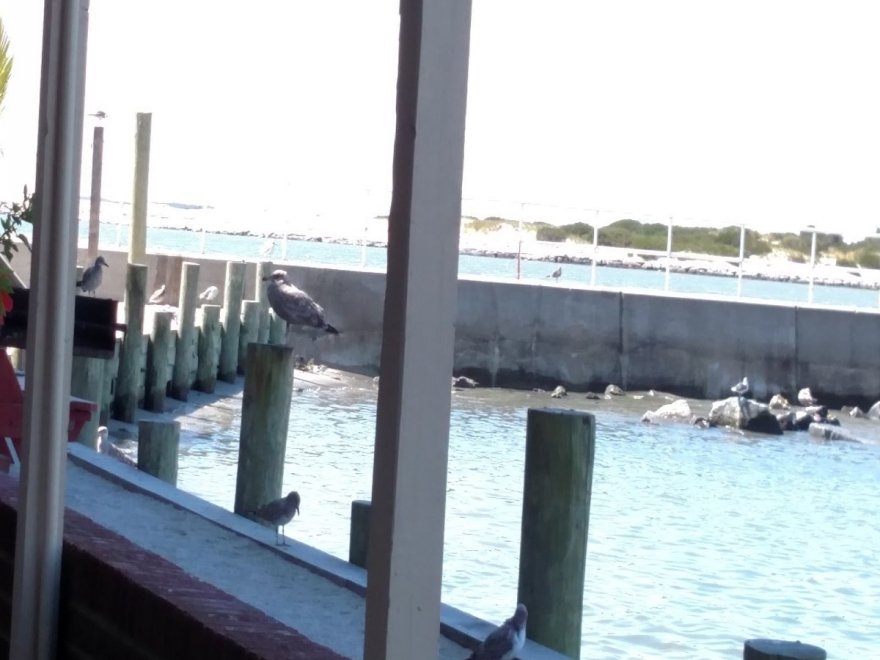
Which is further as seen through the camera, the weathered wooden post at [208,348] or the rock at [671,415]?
the rock at [671,415]

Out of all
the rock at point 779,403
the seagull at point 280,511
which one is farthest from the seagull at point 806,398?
the seagull at point 280,511

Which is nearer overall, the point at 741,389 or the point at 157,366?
the point at 157,366

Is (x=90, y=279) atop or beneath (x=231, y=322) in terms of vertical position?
atop

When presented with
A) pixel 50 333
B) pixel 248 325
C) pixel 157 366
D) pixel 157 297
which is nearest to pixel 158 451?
A: pixel 50 333

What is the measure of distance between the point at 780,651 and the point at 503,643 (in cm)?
97

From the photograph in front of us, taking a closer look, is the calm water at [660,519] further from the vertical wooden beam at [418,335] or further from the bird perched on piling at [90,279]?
the vertical wooden beam at [418,335]

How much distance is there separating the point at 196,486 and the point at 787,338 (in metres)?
11.7

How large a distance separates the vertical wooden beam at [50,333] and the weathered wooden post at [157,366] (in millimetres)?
10378

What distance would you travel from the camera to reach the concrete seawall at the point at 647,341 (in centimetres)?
1936

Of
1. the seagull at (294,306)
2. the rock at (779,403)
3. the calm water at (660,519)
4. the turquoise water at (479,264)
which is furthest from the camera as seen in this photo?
the turquoise water at (479,264)

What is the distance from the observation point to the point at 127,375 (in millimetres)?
12719

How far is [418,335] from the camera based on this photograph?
6.36 ft

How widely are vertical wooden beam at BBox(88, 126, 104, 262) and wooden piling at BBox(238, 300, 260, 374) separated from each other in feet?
7.14

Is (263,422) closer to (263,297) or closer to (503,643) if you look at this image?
(503,643)
